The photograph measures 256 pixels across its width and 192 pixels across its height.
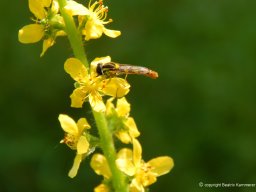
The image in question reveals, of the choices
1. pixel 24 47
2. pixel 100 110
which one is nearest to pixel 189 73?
pixel 24 47

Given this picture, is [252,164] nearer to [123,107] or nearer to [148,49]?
[148,49]

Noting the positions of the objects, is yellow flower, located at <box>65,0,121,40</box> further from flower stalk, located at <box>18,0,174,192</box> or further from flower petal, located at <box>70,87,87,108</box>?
flower petal, located at <box>70,87,87,108</box>

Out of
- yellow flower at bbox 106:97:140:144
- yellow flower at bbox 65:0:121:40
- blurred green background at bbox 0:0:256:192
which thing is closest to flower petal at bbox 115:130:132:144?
yellow flower at bbox 106:97:140:144

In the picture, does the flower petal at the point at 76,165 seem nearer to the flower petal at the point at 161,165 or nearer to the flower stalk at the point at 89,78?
the flower stalk at the point at 89,78

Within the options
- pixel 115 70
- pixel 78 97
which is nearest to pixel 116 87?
pixel 115 70

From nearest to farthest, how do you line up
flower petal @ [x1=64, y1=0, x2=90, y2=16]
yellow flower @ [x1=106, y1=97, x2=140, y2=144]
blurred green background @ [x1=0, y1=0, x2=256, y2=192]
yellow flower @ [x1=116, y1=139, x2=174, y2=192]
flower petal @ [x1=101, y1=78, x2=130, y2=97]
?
flower petal @ [x1=64, y1=0, x2=90, y2=16] < flower petal @ [x1=101, y1=78, x2=130, y2=97] < yellow flower @ [x1=116, y1=139, x2=174, y2=192] < yellow flower @ [x1=106, y1=97, x2=140, y2=144] < blurred green background @ [x1=0, y1=0, x2=256, y2=192]

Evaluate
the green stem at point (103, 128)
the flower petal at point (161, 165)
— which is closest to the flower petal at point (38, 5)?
the green stem at point (103, 128)
